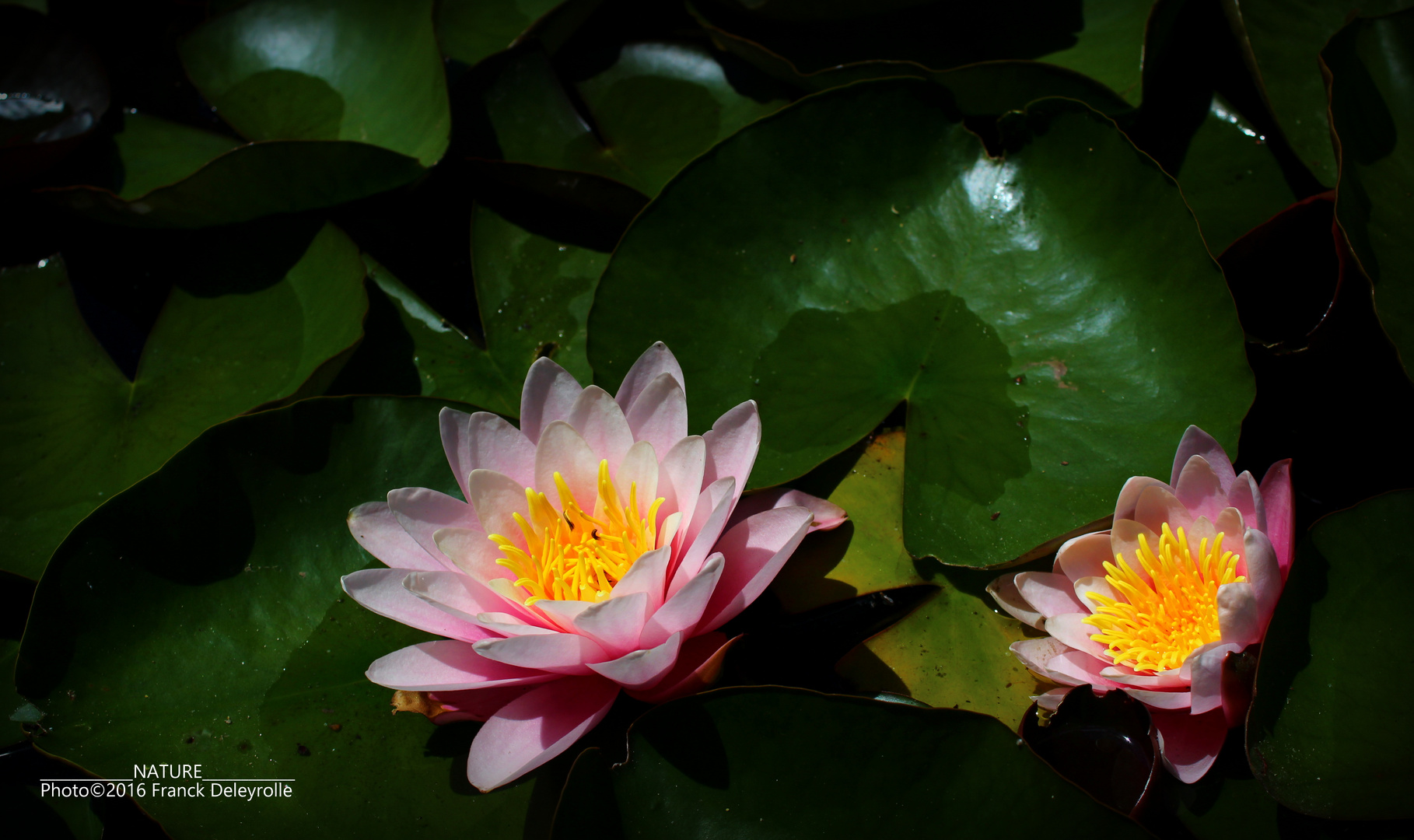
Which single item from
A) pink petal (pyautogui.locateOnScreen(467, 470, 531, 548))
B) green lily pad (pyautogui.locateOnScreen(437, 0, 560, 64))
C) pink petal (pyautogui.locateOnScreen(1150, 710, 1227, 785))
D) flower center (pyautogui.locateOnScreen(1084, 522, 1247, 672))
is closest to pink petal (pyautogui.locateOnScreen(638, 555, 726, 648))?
pink petal (pyautogui.locateOnScreen(467, 470, 531, 548))

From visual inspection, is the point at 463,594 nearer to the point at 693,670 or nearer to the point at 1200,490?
the point at 693,670

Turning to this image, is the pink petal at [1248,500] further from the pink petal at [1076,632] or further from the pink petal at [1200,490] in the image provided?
the pink petal at [1076,632]

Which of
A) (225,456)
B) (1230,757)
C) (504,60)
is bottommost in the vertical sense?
(1230,757)

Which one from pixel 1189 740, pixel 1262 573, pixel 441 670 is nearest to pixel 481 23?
pixel 441 670

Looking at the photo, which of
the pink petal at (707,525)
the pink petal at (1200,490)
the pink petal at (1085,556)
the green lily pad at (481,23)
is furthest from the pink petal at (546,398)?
the green lily pad at (481,23)

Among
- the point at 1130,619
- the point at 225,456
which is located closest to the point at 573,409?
the point at 225,456

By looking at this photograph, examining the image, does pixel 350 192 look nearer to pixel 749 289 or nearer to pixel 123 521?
pixel 123 521
